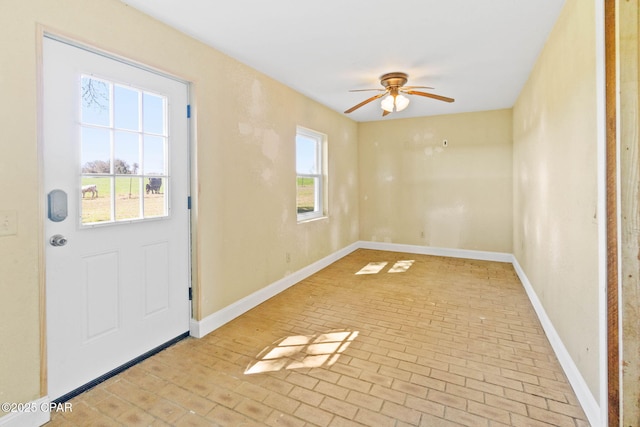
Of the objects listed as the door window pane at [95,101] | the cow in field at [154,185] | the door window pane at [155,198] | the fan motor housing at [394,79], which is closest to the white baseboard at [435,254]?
the door window pane at [155,198]

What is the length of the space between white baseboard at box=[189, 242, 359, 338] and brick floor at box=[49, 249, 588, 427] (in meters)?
0.08

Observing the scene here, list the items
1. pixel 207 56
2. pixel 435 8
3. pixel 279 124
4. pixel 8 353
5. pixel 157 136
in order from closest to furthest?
pixel 8 353
pixel 435 8
pixel 157 136
pixel 207 56
pixel 279 124

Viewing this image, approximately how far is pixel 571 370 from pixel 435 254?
12.2ft

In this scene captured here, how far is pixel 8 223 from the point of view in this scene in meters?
1.62

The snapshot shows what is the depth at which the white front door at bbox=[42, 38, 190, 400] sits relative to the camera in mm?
1847

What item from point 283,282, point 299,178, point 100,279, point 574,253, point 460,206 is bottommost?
point 283,282

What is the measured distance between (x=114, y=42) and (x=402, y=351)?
2962 millimetres

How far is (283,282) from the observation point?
153 inches

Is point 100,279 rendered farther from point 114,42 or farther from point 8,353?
point 114,42

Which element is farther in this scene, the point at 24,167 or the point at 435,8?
the point at 435,8

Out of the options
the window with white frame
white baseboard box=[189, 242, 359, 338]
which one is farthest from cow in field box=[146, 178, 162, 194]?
the window with white frame

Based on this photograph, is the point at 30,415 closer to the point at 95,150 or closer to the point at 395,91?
the point at 95,150

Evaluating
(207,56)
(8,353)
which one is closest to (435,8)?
(207,56)

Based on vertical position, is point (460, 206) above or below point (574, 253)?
above
